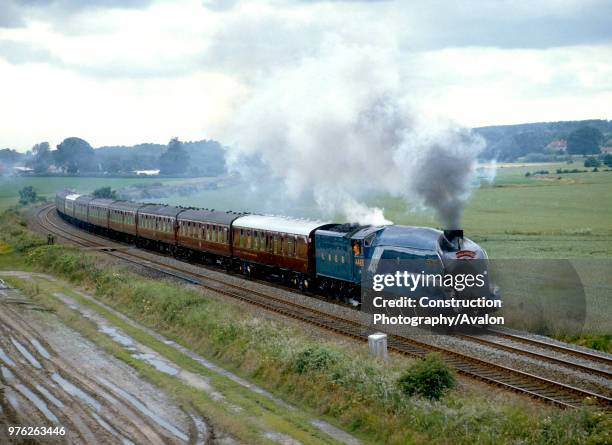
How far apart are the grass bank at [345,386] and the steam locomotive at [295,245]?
13.1 feet

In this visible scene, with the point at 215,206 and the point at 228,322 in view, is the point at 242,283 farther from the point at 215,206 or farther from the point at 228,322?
the point at 215,206

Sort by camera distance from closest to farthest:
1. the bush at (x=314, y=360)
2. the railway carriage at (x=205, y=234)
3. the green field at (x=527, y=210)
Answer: the bush at (x=314, y=360), the railway carriage at (x=205, y=234), the green field at (x=527, y=210)

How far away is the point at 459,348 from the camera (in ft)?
72.7

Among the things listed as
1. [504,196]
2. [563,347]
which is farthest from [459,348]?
[504,196]

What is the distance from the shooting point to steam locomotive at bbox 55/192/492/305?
2406 centimetres

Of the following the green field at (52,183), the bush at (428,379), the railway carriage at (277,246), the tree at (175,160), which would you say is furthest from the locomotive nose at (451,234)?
the tree at (175,160)

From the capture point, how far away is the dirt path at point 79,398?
1545cm

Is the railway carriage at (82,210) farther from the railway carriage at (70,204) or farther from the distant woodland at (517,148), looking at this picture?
the distant woodland at (517,148)

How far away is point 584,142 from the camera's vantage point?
12438 centimetres

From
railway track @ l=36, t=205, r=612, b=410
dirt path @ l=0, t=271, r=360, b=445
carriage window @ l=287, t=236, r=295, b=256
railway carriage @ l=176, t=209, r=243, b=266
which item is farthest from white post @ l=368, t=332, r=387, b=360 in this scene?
railway carriage @ l=176, t=209, r=243, b=266

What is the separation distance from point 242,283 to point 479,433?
24.0 meters

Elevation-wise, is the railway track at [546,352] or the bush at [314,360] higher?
the bush at [314,360]

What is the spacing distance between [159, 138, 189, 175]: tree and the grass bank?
144m

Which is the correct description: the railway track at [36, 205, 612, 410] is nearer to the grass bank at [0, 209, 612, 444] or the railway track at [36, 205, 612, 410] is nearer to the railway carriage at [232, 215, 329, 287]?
the grass bank at [0, 209, 612, 444]
